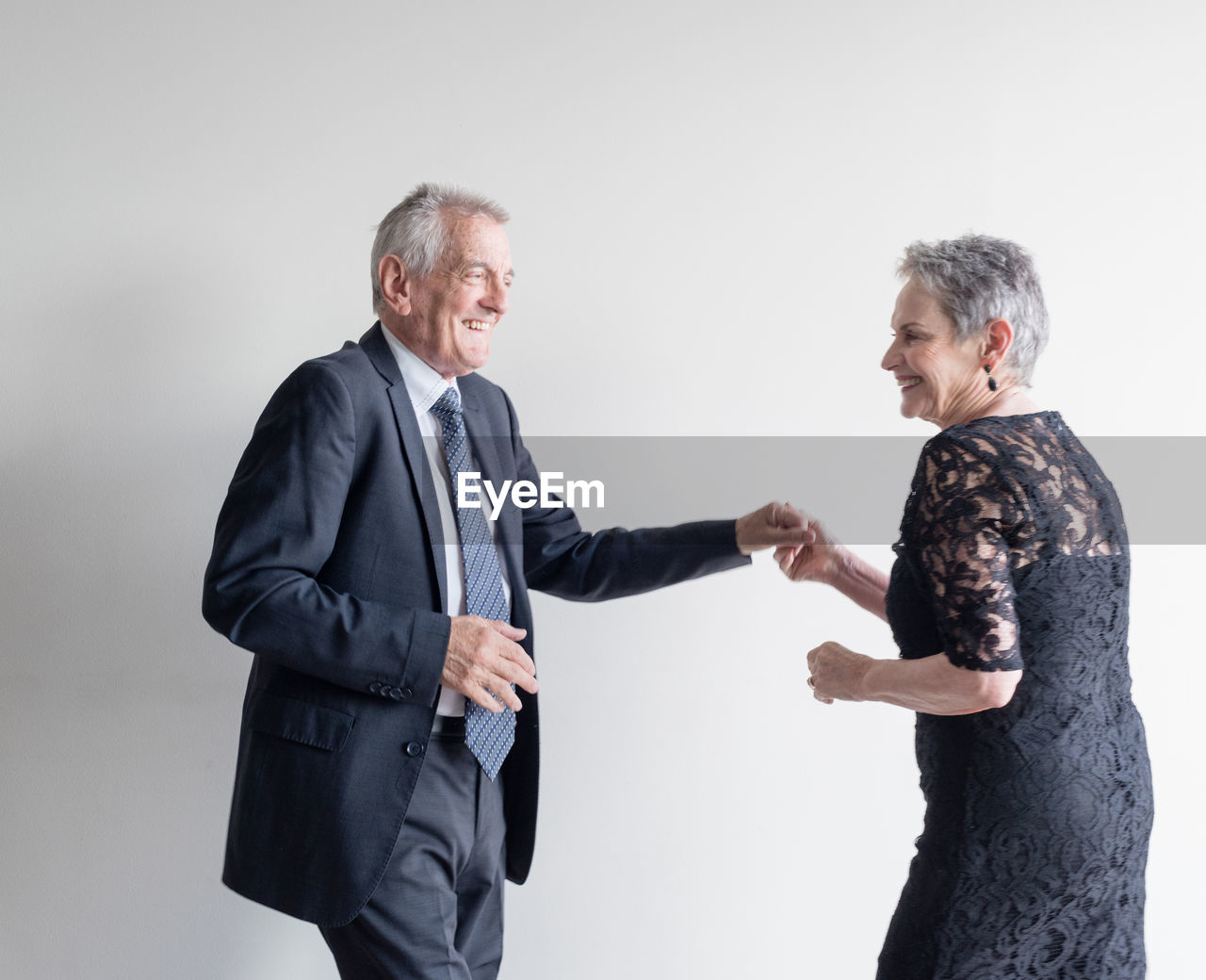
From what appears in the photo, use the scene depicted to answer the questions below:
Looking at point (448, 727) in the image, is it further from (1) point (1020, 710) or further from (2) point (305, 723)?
(1) point (1020, 710)

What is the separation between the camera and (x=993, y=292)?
159cm

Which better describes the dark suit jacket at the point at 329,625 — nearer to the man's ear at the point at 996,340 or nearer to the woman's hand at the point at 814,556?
the woman's hand at the point at 814,556

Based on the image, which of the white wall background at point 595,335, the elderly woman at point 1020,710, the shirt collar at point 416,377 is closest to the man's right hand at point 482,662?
the shirt collar at point 416,377

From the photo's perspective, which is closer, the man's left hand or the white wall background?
the man's left hand

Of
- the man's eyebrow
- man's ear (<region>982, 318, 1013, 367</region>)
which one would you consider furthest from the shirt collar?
man's ear (<region>982, 318, 1013, 367</region>)

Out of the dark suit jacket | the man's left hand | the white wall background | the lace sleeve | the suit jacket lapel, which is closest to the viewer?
the lace sleeve

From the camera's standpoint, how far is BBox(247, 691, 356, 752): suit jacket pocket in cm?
160

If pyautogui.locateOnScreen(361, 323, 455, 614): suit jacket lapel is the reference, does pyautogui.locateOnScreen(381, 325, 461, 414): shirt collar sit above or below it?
above

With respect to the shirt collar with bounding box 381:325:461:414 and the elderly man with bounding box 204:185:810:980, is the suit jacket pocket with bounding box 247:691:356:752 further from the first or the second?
the shirt collar with bounding box 381:325:461:414

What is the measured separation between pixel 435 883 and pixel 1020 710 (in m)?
→ 0.92

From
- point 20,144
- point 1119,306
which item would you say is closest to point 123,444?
point 20,144

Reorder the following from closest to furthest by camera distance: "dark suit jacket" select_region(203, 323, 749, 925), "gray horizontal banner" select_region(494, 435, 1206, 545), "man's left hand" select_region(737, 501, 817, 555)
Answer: "dark suit jacket" select_region(203, 323, 749, 925), "man's left hand" select_region(737, 501, 817, 555), "gray horizontal banner" select_region(494, 435, 1206, 545)

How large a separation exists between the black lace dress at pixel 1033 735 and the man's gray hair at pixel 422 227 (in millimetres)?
893

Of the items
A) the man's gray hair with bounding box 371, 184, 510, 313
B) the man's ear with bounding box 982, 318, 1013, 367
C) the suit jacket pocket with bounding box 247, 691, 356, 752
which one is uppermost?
the man's gray hair with bounding box 371, 184, 510, 313
